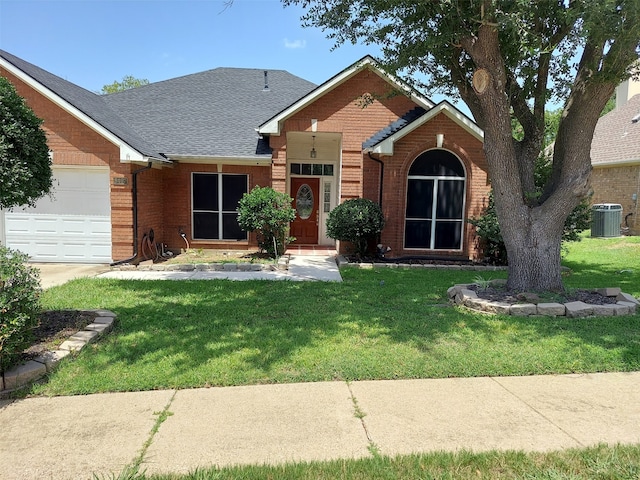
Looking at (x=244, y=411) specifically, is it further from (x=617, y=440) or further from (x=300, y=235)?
(x=300, y=235)

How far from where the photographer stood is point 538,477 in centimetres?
290

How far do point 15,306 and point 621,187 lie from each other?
73.7 ft

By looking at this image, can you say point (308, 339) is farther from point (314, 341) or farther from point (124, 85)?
point (124, 85)

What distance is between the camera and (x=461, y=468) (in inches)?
119

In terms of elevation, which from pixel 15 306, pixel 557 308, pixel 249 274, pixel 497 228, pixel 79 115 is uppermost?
pixel 79 115

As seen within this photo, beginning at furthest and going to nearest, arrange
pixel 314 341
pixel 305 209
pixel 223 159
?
1. pixel 305 209
2. pixel 223 159
3. pixel 314 341

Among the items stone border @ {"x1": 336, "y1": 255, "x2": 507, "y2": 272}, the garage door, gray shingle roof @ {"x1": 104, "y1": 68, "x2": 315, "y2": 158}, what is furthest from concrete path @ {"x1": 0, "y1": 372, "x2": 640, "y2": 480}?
gray shingle roof @ {"x1": 104, "y1": 68, "x2": 315, "y2": 158}

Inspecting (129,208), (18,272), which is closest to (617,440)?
(18,272)

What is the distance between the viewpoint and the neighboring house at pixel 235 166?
1117 centimetres

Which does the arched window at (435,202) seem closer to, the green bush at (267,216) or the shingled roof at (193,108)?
the green bush at (267,216)

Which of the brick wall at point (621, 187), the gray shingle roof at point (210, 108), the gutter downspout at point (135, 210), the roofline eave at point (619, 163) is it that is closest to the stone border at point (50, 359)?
the gutter downspout at point (135, 210)

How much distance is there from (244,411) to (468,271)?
27.5 ft

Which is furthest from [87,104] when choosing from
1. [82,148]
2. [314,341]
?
[314,341]

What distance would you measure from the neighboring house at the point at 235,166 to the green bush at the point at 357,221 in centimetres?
84
